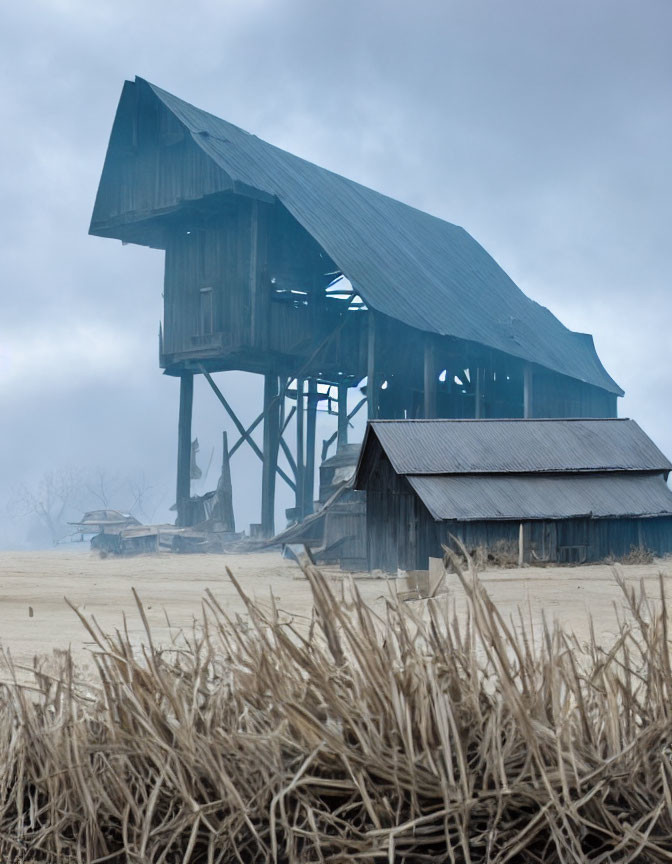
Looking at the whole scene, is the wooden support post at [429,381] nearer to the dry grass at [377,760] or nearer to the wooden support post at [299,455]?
the wooden support post at [299,455]

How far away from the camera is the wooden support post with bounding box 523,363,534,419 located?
34000mm

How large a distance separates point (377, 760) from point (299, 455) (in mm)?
31145

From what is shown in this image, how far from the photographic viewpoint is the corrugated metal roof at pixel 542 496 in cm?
2000

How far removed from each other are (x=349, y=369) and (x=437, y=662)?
98.7ft

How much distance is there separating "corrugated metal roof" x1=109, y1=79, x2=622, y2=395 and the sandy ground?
9.25m

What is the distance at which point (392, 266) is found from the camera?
32625 millimetres

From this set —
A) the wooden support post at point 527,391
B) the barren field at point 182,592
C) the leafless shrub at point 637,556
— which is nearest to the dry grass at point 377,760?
the barren field at point 182,592

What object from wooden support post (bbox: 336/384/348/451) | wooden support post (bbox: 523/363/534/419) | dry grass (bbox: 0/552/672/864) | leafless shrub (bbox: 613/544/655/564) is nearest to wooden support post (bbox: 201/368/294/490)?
wooden support post (bbox: 336/384/348/451)

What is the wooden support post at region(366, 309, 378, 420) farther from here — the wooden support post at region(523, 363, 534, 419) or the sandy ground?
the wooden support post at region(523, 363, 534, 419)

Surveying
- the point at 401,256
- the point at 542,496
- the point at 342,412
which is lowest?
the point at 542,496

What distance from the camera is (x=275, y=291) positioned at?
100 feet

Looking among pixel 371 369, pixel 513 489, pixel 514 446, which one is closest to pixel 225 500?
pixel 371 369

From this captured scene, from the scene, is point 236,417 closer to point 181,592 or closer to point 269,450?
point 269,450

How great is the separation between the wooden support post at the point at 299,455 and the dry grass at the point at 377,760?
96.8 feet
